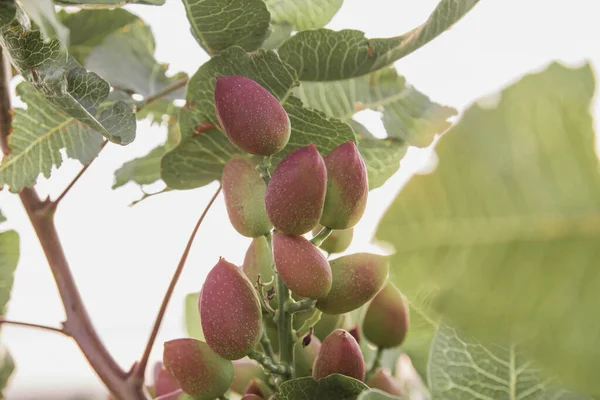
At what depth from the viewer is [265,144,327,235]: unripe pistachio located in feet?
0.99

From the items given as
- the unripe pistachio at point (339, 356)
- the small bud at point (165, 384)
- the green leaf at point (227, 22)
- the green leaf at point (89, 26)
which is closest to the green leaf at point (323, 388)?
the unripe pistachio at point (339, 356)

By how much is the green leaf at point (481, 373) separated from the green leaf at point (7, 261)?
346 millimetres

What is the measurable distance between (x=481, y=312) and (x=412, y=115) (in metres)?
0.34

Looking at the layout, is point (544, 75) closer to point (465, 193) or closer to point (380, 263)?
point (465, 193)

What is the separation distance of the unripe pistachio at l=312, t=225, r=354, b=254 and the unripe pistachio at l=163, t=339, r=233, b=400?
10 centimetres

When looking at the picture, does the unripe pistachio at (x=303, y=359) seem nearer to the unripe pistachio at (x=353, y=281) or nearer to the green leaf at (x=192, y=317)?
the unripe pistachio at (x=353, y=281)

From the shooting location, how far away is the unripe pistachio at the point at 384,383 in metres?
A: 0.38

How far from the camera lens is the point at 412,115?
50cm

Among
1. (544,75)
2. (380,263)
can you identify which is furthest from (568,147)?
(380,263)

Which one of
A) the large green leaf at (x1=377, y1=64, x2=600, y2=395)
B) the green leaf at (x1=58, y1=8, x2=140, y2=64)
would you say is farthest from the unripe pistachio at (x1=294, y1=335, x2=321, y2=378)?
the green leaf at (x1=58, y1=8, x2=140, y2=64)

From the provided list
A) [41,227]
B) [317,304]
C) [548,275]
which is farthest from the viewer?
[41,227]

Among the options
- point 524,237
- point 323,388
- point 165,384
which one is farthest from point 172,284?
point 524,237

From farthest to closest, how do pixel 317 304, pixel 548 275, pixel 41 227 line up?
pixel 41 227 → pixel 317 304 → pixel 548 275

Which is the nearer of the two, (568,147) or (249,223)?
(568,147)
